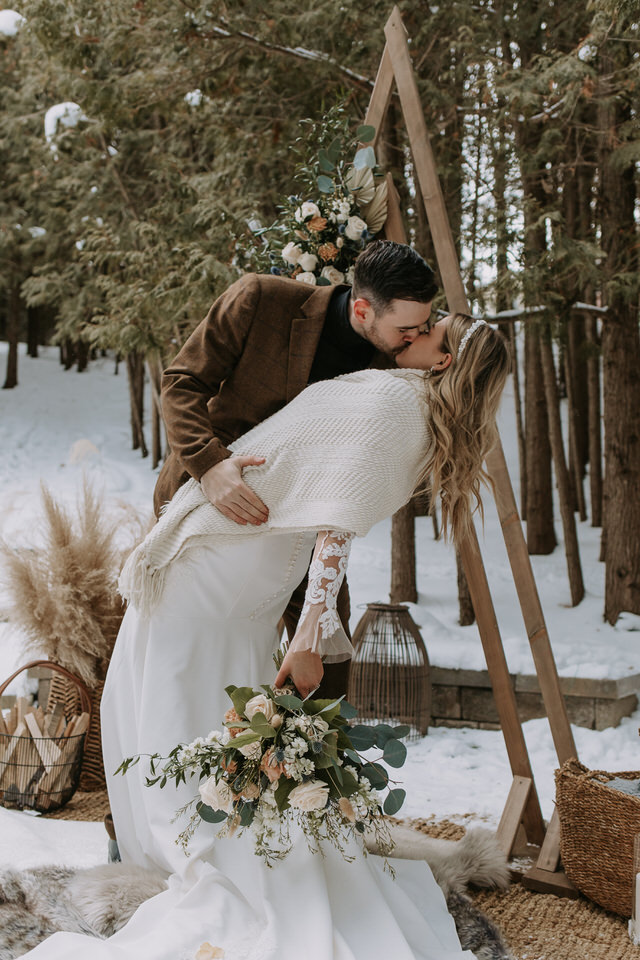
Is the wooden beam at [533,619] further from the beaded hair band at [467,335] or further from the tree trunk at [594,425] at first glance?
the tree trunk at [594,425]

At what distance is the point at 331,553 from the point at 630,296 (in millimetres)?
3585

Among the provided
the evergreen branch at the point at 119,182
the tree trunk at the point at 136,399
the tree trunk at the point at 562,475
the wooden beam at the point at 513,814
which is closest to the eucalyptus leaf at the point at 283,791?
the wooden beam at the point at 513,814

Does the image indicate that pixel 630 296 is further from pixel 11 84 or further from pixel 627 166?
pixel 11 84

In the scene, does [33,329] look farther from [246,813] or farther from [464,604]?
[246,813]

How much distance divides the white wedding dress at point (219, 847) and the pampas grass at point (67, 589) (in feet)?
3.49

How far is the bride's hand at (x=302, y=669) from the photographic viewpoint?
1.85 metres

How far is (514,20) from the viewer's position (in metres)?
5.70

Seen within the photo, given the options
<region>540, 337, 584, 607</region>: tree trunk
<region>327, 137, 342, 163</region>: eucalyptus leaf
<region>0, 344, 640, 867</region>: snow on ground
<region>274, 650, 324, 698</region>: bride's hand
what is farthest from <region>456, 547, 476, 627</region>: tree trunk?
<region>274, 650, 324, 698</region>: bride's hand

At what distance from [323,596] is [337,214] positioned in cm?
150

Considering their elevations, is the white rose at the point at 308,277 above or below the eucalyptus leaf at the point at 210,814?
above

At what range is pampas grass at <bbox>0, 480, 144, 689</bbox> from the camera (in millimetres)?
3361

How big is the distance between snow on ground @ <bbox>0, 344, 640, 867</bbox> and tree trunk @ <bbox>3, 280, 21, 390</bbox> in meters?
3.46

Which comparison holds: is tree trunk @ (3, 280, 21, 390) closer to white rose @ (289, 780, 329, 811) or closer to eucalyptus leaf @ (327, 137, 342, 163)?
eucalyptus leaf @ (327, 137, 342, 163)

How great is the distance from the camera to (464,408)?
6.54ft
